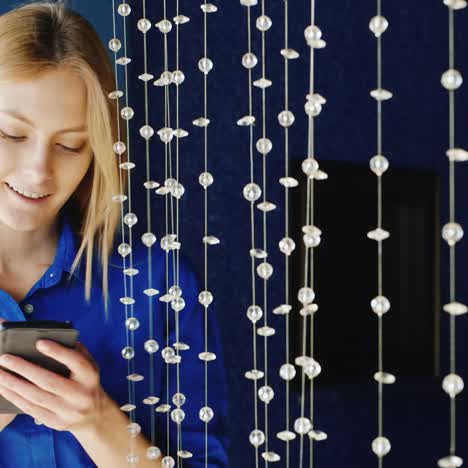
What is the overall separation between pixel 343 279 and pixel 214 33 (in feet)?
2.67

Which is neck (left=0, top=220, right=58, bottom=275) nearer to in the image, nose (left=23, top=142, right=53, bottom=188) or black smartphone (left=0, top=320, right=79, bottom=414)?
nose (left=23, top=142, right=53, bottom=188)

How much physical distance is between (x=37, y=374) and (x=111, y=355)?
10.2 inches

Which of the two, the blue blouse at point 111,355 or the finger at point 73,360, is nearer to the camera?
the finger at point 73,360

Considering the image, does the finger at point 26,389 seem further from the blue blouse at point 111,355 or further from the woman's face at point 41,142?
the woman's face at point 41,142

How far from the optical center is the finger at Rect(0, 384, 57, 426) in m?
1.02

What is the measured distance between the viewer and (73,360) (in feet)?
3.36

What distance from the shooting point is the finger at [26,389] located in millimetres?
1012

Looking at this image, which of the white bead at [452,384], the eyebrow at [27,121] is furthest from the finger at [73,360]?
the white bead at [452,384]

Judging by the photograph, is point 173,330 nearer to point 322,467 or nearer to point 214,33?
point 214,33

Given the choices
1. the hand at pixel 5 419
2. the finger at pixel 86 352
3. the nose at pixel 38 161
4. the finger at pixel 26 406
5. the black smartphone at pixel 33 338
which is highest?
the nose at pixel 38 161

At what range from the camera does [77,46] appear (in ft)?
4.00

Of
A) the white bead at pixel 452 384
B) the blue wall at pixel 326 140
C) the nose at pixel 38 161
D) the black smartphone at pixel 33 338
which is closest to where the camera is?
the white bead at pixel 452 384

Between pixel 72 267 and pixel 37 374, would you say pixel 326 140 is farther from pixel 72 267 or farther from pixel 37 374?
pixel 37 374

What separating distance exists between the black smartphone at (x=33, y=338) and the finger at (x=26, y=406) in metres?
0.03
